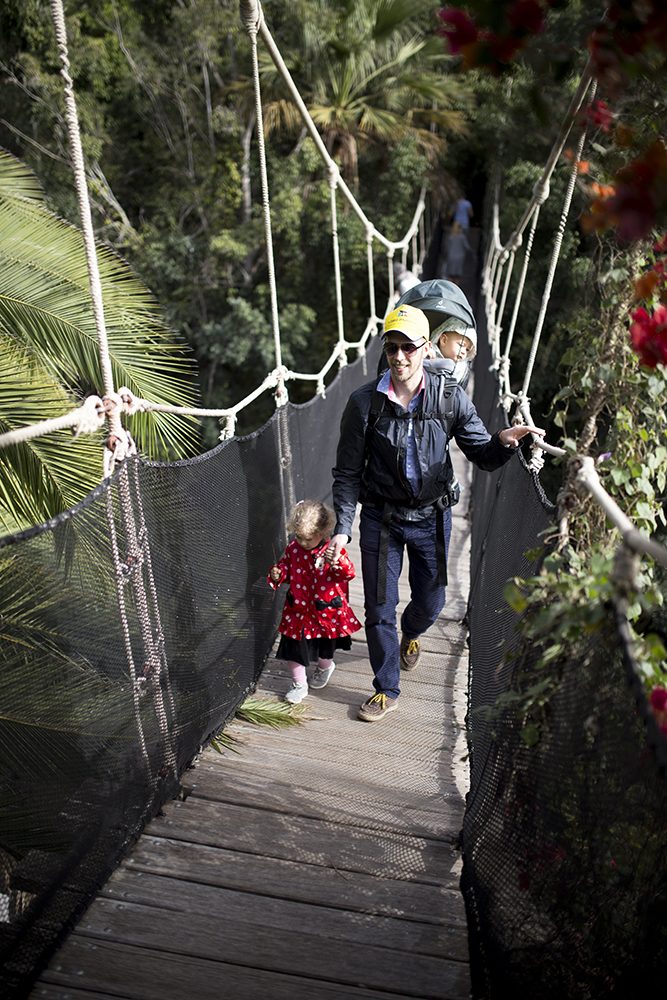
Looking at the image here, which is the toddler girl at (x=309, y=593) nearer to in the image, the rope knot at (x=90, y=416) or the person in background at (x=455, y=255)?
the rope knot at (x=90, y=416)

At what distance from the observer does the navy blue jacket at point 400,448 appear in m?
2.23

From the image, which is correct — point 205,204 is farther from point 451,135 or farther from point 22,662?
point 22,662

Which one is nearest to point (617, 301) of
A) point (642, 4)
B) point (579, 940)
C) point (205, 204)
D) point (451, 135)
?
point (642, 4)

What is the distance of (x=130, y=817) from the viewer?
5.60 ft

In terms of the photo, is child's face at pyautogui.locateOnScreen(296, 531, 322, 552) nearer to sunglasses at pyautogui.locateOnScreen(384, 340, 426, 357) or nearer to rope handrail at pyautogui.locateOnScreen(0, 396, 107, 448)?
sunglasses at pyautogui.locateOnScreen(384, 340, 426, 357)

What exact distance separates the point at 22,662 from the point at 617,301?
133cm

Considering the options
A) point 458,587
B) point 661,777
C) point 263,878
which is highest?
point 661,777

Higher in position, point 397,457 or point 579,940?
point 397,457

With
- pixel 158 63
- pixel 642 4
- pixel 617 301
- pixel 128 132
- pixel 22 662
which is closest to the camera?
pixel 642 4

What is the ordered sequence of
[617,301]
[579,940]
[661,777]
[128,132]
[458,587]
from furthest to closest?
[128,132]
[458,587]
[617,301]
[579,940]
[661,777]

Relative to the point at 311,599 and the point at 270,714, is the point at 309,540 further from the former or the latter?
the point at 270,714

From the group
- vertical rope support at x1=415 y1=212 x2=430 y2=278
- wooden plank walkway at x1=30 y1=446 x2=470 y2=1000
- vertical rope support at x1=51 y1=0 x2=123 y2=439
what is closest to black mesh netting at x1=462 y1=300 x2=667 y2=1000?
wooden plank walkway at x1=30 y1=446 x2=470 y2=1000

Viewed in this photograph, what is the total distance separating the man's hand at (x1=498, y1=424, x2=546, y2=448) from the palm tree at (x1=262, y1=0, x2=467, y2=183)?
8976mm

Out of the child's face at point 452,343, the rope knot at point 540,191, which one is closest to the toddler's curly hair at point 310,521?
the child's face at point 452,343
